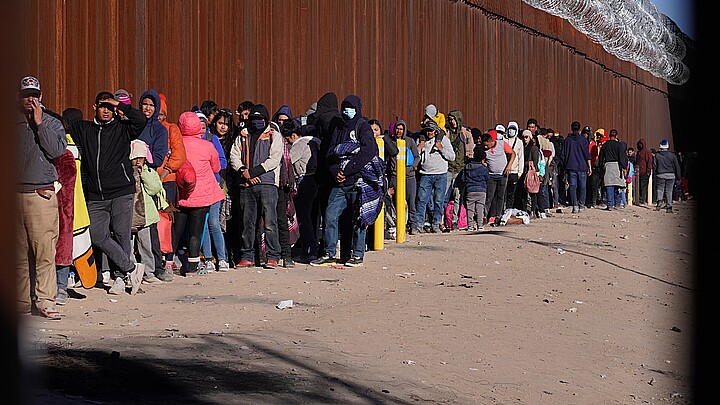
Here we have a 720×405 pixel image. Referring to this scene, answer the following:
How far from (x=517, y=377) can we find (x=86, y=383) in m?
2.73

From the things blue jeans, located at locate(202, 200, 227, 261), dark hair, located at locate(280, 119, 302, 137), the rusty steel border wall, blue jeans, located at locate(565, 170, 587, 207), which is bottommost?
blue jeans, located at locate(202, 200, 227, 261)

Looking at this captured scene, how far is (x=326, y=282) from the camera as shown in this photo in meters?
10.3

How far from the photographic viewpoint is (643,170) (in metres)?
29.9

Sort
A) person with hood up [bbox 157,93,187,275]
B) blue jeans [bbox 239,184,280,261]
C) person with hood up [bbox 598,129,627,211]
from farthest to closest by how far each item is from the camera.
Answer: person with hood up [bbox 598,129,627,211] < blue jeans [bbox 239,184,280,261] < person with hood up [bbox 157,93,187,275]

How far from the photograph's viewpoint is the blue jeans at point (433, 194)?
52.2ft

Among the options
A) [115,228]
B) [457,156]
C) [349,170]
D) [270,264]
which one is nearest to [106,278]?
[115,228]

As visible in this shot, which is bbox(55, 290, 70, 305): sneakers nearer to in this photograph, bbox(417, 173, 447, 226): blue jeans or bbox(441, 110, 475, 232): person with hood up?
bbox(417, 173, 447, 226): blue jeans

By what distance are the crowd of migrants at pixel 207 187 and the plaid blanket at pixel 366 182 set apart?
0.01 metres

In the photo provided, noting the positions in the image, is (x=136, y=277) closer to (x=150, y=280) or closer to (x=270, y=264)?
(x=150, y=280)

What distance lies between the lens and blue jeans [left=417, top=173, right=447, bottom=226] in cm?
1590

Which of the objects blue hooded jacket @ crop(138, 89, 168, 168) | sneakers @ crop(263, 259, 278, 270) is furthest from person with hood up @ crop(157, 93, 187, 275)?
sneakers @ crop(263, 259, 278, 270)

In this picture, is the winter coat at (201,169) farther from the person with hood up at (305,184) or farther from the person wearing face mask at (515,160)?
the person wearing face mask at (515,160)

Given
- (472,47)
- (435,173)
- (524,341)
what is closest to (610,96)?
(472,47)

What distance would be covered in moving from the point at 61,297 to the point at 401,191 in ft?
22.0
